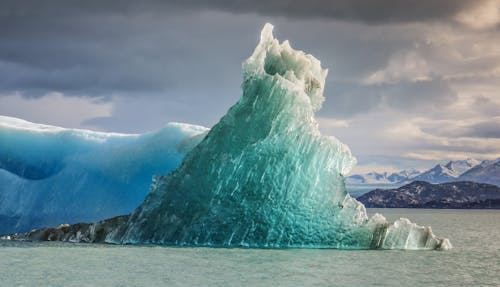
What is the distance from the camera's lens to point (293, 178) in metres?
21.2

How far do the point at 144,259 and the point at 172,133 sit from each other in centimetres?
1266

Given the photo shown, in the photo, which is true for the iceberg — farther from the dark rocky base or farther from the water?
the dark rocky base

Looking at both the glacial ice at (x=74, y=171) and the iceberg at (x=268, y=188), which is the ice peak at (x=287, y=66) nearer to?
the iceberg at (x=268, y=188)

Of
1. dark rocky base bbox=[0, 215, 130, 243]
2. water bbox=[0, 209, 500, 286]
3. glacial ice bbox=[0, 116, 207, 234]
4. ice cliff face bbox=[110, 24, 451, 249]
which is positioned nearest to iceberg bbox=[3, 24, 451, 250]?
ice cliff face bbox=[110, 24, 451, 249]

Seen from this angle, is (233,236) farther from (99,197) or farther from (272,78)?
(99,197)

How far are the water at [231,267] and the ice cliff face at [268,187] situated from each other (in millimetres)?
865

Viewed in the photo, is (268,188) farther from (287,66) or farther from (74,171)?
(74,171)

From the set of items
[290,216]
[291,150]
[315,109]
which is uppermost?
[315,109]

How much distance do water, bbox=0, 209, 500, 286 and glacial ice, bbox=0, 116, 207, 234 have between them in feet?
26.5

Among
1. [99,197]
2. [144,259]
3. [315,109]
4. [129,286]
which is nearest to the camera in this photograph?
[129,286]

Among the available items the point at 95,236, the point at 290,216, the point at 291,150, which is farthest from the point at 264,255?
the point at 95,236

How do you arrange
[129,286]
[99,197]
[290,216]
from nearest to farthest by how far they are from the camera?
[129,286], [290,216], [99,197]

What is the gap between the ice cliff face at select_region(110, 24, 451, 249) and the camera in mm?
21203

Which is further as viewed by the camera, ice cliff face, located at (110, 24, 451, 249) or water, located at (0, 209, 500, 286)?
ice cliff face, located at (110, 24, 451, 249)
